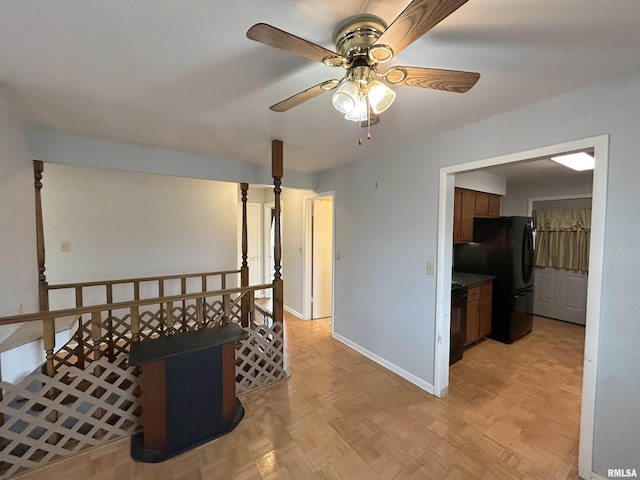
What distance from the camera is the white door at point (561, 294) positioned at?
4.19 meters

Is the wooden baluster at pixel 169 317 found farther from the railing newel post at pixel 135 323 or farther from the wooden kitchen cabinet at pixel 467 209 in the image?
the wooden kitchen cabinet at pixel 467 209

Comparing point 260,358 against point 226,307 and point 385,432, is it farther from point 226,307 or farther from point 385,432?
point 385,432

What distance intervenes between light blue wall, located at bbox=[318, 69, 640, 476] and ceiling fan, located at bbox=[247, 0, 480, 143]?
1012 millimetres

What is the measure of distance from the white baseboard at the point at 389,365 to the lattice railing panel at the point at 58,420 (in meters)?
2.24

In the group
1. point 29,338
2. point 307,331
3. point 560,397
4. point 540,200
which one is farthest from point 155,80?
point 540,200

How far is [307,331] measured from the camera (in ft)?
12.8

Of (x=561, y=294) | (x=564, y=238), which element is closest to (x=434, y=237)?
(x=564, y=238)

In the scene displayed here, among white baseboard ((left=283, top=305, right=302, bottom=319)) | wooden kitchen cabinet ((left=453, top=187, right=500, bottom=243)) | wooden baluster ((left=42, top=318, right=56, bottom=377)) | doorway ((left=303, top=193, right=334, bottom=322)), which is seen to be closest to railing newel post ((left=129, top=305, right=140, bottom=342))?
wooden baluster ((left=42, top=318, right=56, bottom=377))

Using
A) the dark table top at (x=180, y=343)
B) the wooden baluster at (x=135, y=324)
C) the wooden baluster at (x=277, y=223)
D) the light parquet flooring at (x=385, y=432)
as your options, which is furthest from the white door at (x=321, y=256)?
the wooden baluster at (x=135, y=324)

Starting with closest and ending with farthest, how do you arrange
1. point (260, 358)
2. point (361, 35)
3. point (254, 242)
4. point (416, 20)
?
point (416, 20) → point (361, 35) → point (260, 358) → point (254, 242)

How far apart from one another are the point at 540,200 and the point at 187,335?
5474 millimetres

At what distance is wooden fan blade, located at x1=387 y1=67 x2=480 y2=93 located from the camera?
106cm

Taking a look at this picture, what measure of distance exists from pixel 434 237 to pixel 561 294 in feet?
12.1

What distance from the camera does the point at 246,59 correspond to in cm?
130
